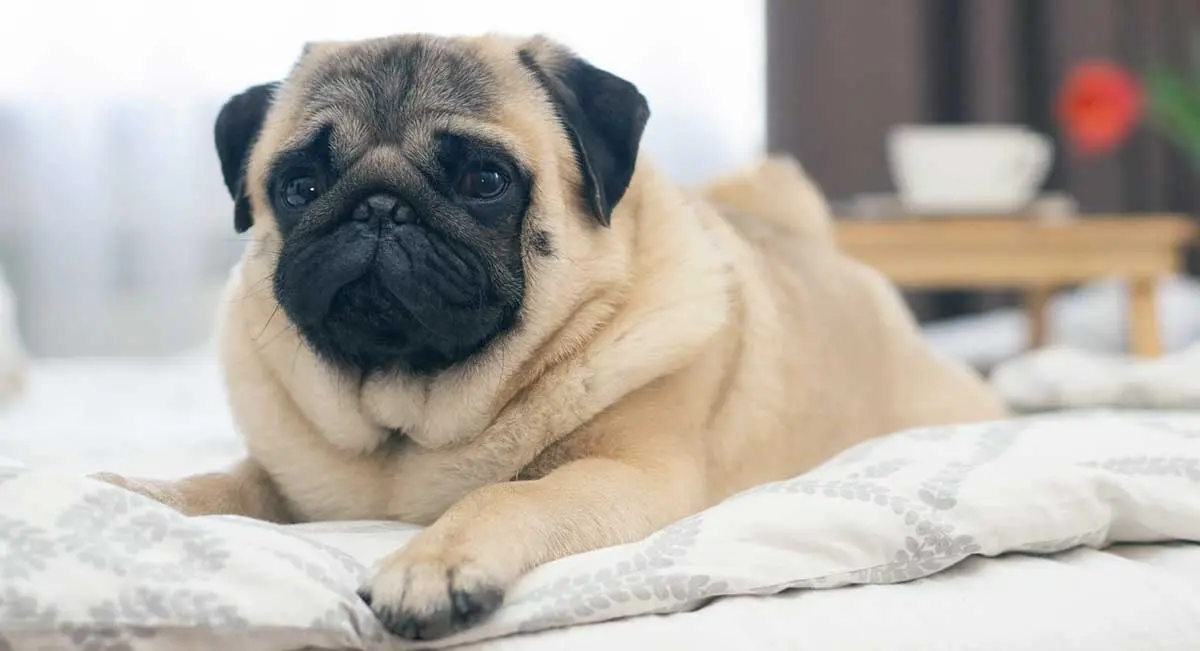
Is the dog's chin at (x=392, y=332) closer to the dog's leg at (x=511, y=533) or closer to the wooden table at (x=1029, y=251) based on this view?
the dog's leg at (x=511, y=533)

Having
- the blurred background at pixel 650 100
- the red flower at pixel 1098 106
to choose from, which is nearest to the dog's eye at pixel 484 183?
the blurred background at pixel 650 100

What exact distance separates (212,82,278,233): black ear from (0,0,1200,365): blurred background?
1.84 m

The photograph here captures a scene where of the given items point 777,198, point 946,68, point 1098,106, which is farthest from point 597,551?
point 946,68

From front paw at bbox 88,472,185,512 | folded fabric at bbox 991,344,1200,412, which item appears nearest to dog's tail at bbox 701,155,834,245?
folded fabric at bbox 991,344,1200,412

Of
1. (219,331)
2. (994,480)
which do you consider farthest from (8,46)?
(994,480)

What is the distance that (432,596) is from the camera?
0.95 metres

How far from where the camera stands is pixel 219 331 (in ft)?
5.27

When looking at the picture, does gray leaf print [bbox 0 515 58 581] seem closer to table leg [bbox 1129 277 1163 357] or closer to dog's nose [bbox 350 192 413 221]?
dog's nose [bbox 350 192 413 221]

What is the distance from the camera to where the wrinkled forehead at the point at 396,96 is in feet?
4.35

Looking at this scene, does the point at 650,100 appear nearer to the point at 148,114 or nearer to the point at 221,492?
the point at 148,114

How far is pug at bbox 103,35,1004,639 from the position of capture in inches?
50.4

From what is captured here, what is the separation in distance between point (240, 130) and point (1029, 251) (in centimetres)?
197

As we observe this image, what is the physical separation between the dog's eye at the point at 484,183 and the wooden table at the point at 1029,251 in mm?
1631

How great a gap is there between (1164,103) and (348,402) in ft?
9.50
